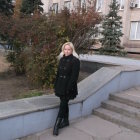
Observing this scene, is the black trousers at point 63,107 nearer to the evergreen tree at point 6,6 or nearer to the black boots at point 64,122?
the black boots at point 64,122

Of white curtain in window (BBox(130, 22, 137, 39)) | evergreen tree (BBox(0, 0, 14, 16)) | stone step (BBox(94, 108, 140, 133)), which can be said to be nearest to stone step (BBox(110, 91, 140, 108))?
stone step (BBox(94, 108, 140, 133))

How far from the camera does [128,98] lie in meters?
5.96

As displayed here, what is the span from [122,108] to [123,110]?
0.19 feet

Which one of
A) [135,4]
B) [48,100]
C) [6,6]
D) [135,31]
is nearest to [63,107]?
[48,100]

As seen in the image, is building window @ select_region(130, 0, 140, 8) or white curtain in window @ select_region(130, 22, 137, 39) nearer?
building window @ select_region(130, 0, 140, 8)

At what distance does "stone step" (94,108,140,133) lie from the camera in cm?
508

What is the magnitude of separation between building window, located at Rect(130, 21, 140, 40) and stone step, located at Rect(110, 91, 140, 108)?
62.5ft

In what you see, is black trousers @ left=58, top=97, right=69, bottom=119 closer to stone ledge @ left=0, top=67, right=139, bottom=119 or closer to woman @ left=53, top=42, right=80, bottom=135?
woman @ left=53, top=42, right=80, bottom=135

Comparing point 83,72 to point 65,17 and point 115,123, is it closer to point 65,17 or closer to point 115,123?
point 65,17

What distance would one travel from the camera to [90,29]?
291 inches

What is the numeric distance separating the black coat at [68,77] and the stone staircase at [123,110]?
1.35 meters

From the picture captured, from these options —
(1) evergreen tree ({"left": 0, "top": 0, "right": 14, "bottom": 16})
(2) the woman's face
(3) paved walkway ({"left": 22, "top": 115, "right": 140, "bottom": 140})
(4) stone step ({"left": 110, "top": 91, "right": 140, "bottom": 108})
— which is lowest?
(3) paved walkway ({"left": 22, "top": 115, "right": 140, "bottom": 140})

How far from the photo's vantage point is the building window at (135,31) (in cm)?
2441

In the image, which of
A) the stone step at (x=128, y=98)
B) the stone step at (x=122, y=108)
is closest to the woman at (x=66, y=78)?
the stone step at (x=122, y=108)
